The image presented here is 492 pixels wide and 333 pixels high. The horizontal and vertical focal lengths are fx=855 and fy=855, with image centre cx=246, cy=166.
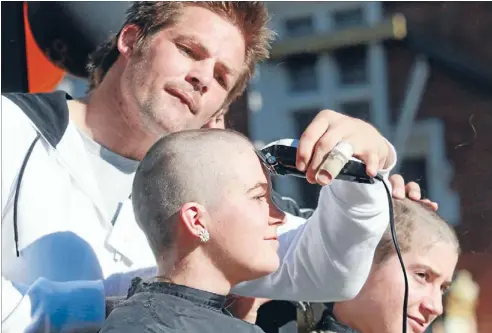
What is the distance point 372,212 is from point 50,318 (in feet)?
1.71

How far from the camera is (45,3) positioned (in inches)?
73.4

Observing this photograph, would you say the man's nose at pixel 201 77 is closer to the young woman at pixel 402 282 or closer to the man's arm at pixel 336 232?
the man's arm at pixel 336 232

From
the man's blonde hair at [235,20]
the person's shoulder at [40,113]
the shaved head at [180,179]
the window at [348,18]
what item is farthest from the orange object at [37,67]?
the shaved head at [180,179]

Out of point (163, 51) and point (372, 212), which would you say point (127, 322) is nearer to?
point (372, 212)

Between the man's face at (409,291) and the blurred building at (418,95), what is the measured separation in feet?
0.36

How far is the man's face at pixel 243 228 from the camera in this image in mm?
1203

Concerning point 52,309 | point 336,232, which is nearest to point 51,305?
point 52,309

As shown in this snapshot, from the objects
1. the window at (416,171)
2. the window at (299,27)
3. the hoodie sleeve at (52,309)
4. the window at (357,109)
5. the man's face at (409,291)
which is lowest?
the man's face at (409,291)

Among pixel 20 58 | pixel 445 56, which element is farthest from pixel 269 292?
pixel 20 58

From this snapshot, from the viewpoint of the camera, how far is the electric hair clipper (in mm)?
1211

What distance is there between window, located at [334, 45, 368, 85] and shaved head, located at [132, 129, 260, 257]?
0.47m

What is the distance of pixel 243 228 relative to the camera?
3.95ft

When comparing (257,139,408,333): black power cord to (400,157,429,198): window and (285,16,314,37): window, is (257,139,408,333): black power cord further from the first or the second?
(285,16,314,37): window

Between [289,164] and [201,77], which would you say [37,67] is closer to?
[201,77]
